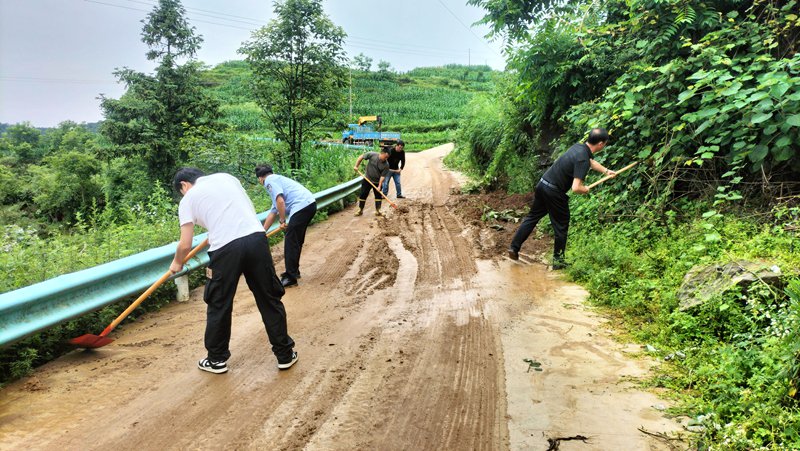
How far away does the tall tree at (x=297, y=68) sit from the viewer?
39.5ft

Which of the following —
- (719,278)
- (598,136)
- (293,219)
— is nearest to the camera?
(719,278)

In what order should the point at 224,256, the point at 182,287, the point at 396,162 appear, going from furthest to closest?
the point at 396,162 → the point at 182,287 → the point at 224,256

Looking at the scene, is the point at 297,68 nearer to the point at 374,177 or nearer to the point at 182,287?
the point at 374,177

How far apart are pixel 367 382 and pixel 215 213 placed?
5.92ft

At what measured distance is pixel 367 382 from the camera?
11.1 ft

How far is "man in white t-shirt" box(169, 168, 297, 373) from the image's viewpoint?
356 cm

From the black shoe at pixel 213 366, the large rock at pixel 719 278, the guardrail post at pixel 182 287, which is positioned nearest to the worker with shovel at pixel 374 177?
the guardrail post at pixel 182 287

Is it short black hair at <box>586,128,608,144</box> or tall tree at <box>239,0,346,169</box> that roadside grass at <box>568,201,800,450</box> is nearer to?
short black hair at <box>586,128,608,144</box>

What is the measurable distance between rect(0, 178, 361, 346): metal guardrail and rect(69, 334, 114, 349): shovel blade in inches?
7.8

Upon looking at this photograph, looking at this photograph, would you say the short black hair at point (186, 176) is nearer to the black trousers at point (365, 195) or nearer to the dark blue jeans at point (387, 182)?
the black trousers at point (365, 195)

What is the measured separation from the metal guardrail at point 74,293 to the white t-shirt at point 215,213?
1173mm

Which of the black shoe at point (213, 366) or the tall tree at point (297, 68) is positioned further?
the tall tree at point (297, 68)

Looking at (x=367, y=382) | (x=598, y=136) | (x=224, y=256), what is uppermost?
(x=598, y=136)

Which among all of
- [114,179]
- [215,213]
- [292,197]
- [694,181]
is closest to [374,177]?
[292,197]
